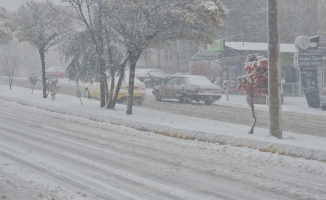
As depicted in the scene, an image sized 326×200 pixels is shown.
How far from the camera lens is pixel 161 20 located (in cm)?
1706

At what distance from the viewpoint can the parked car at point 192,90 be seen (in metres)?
25.1

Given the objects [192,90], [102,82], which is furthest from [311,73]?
[102,82]

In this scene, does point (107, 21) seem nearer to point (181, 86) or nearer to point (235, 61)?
point (181, 86)

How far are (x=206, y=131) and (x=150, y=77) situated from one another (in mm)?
26994

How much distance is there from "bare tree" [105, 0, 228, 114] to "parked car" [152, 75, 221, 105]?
7089mm

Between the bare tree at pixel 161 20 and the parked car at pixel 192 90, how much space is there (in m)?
7.09

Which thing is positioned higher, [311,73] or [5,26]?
[5,26]

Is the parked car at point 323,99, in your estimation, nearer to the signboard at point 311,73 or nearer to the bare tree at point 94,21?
the signboard at point 311,73

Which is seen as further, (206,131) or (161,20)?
(161,20)

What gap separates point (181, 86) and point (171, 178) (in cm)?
1787

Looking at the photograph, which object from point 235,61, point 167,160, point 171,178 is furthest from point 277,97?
point 235,61

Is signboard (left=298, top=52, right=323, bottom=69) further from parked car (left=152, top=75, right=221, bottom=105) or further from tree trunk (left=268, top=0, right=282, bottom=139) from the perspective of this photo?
tree trunk (left=268, top=0, right=282, bottom=139)

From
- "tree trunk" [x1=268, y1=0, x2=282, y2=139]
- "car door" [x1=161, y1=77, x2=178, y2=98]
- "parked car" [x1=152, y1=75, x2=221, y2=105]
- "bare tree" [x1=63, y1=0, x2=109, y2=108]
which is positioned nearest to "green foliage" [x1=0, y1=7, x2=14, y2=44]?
"car door" [x1=161, y1=77, x2=178, y2=98]

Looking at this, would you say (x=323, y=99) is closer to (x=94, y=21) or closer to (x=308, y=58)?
(x=308, y=58)
